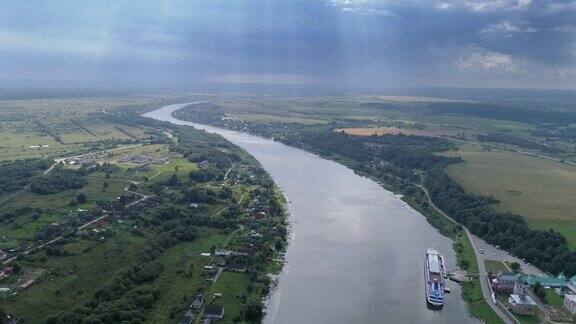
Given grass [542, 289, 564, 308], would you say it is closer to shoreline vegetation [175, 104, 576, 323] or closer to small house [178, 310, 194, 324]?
shoreline vegetation [175, 104, 576, 323]

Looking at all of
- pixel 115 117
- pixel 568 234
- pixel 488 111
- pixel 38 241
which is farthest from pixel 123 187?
pixel 488 111

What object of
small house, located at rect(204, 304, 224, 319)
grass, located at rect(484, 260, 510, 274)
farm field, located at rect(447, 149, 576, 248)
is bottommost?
grass, located at rect(484, 260, 510, 274)

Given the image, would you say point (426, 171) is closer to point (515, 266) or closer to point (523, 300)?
point (515, 266)

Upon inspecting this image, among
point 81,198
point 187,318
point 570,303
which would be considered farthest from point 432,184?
point 187,318

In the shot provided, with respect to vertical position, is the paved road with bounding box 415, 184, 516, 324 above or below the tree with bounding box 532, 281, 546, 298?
below

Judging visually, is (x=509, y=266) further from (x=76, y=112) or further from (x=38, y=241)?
(x=76, y=112)

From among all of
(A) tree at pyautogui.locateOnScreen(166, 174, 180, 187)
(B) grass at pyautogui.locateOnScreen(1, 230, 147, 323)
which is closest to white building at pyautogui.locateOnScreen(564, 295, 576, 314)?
(B) grass at pyautogui.locateOnScreen(1, 230, 147, 323)

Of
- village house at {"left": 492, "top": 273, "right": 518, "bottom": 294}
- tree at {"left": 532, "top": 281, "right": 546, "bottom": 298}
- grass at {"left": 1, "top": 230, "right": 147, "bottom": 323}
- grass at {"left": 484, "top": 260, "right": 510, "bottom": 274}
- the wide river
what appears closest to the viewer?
grass at {"left": 1, "top": 230, "right": 147, "bottom": 323}
